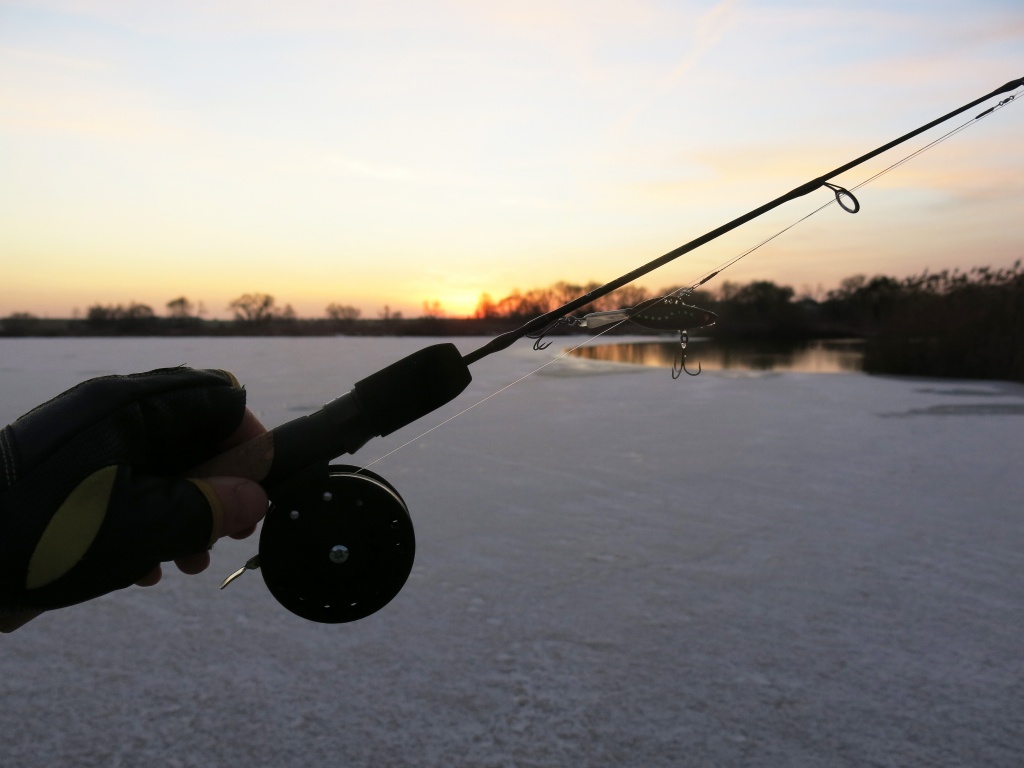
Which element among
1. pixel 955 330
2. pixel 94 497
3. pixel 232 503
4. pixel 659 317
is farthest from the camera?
pixel 955 330

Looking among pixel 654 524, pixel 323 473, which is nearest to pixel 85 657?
pixel 323 473

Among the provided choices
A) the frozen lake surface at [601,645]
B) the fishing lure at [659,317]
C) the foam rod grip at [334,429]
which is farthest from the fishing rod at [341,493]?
the frozen lake surface at [601,645]

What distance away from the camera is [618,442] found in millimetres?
7750

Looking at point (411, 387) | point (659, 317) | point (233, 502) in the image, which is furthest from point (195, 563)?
point (659, 317)

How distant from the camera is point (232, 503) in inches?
36.5

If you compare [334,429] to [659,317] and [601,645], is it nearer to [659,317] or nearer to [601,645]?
[659,317]

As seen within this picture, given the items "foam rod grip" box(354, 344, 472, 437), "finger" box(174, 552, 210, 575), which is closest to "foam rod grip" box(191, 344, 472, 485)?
"foam rod grip" box(354, 344, 472, 437)

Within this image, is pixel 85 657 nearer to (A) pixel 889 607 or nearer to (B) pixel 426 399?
(B) pixel 426 399

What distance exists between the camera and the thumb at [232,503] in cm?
90

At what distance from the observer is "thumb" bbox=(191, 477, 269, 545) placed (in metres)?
0.90

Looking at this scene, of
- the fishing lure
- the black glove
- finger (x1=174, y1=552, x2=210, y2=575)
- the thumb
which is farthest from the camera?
the fishing lure

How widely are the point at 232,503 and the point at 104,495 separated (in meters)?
0.15

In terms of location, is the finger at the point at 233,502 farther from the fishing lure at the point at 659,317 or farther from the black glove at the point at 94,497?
the fishing lure at the point at 659,317

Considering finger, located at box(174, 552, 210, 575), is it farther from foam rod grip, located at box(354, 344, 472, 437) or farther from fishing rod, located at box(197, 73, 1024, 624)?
foam rod grip, located at box(354, 344, 472, 437)
